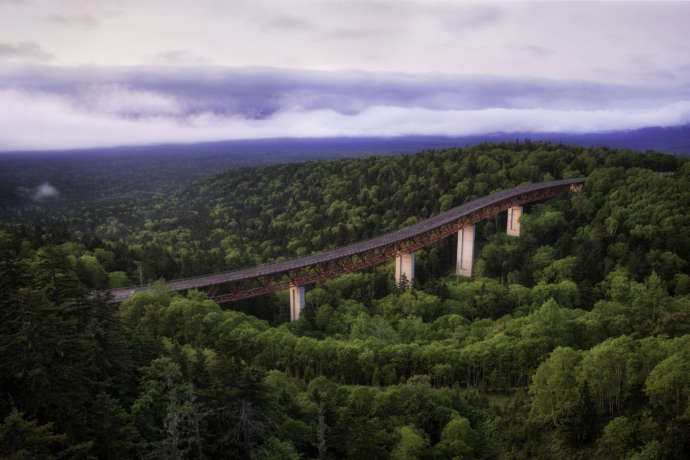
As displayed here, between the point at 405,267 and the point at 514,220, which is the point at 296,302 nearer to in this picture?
the point at 405,267

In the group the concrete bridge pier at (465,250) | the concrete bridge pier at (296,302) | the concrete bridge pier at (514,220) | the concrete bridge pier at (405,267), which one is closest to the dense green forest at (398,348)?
the concrete bridge pier at (405,267)

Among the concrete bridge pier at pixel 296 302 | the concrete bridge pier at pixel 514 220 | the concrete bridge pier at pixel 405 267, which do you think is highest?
the concrete bridge pier at pixel 514 220

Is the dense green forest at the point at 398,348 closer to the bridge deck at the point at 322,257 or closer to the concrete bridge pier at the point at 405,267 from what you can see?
the concrete bridge pier at the point at 405,267

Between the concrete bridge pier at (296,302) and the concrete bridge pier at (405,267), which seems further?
the concrete bridge pier at (405,267)

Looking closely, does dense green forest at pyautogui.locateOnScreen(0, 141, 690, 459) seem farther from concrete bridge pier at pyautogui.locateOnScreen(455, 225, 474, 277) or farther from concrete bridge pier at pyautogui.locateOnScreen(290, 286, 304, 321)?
concrete bridge pier at pyautogui.locateOnScreen(455, 225, 474, 277)

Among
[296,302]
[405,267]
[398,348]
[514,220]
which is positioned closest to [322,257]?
[296,302]

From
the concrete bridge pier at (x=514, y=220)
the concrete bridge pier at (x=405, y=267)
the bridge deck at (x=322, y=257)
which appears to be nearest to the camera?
the bridge deck at (x=322, y=257)
